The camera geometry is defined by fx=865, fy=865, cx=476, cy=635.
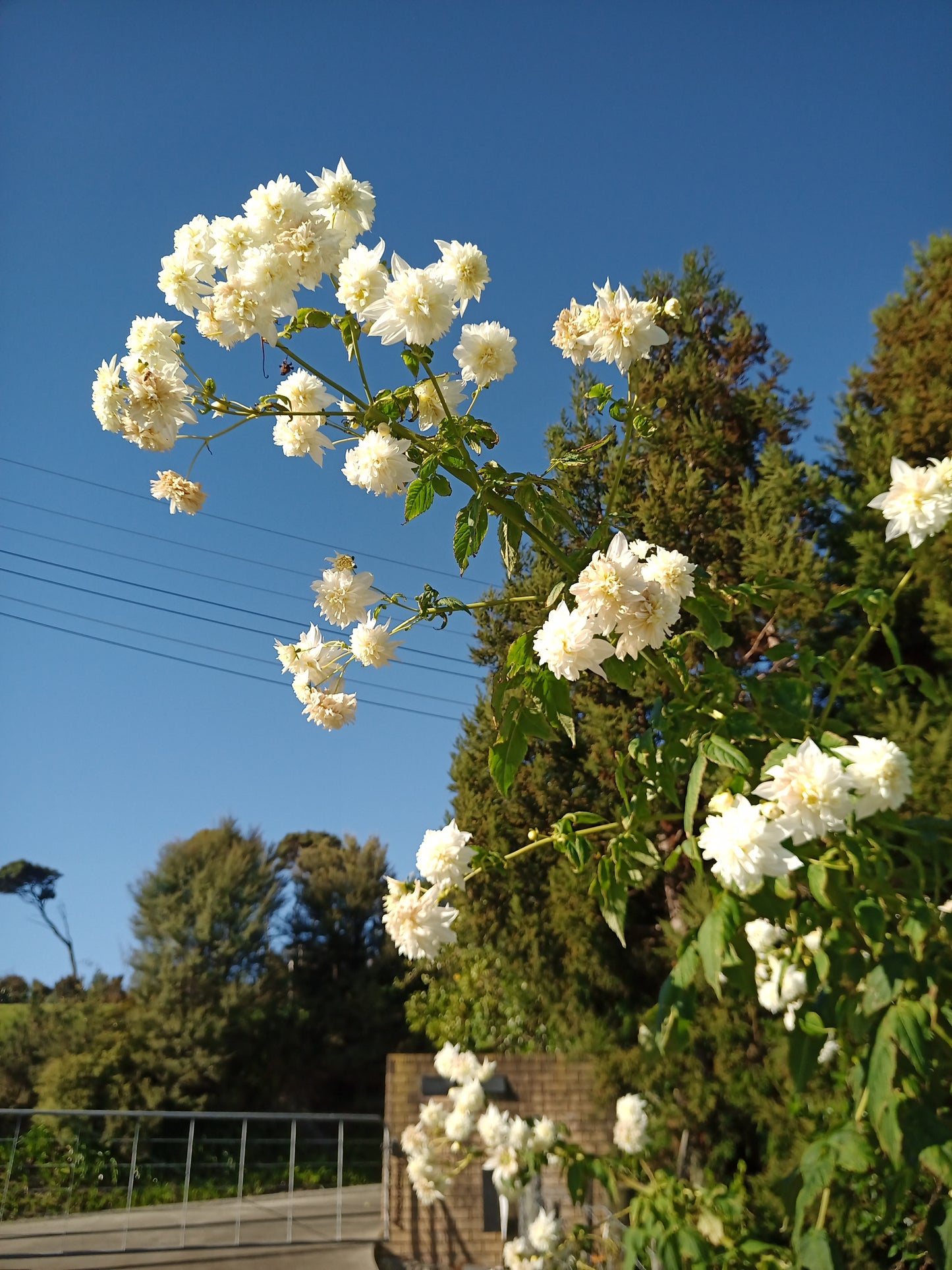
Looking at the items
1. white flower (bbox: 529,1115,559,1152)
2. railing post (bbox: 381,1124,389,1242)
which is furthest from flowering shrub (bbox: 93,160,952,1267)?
railing post (bbox: 381,1124,389,1242)

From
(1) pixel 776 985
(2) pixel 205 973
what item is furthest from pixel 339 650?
(2) pixel 205 973

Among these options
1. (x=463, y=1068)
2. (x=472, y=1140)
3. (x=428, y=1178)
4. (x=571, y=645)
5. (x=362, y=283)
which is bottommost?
(x=428, y=1178)

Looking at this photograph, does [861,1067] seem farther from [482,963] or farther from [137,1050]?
[137,1050]

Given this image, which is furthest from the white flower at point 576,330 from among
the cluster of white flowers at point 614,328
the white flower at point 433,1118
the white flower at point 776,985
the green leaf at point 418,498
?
the white flower at point 433,1118

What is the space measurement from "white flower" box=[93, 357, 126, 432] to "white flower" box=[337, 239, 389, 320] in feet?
1.22

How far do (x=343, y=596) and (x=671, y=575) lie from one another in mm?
538

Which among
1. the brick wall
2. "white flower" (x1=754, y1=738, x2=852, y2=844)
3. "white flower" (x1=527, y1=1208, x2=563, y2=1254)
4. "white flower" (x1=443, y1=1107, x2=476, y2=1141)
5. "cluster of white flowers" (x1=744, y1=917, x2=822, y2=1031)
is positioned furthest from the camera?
the brick wall

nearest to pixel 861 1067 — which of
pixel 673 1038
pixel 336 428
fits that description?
pixel 673 1038

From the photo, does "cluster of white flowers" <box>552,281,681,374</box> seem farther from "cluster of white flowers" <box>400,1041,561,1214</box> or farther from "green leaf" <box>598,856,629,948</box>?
"cluster of white flowers" <box>400,1041,561,1214</box>

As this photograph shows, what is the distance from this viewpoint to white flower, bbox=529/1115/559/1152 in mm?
2715

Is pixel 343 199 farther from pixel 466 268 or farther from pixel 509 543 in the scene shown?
pixel 509 543

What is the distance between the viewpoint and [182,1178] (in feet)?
29.2

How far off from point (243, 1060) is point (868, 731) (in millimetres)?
10160

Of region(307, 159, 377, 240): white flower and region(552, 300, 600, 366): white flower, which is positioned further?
region(552, 300, 600, 366): white flower
